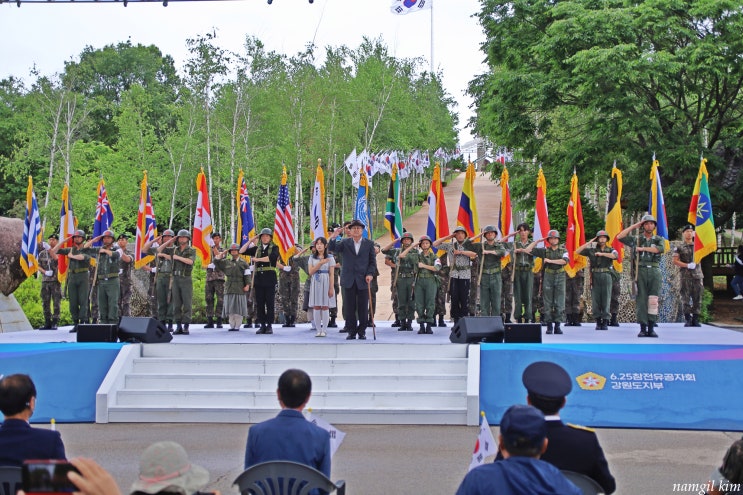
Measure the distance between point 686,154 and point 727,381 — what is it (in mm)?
12602

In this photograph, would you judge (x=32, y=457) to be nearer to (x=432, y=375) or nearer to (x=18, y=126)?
(x=432, y=375)

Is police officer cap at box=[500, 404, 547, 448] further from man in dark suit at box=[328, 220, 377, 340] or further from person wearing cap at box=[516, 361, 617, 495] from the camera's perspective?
man in dark suit at box=[328, 220, 377, 340]

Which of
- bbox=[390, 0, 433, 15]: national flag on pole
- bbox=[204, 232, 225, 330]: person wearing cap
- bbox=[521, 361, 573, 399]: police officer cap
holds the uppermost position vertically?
bbox=[390, 0, 433, 15]: national flag on pole

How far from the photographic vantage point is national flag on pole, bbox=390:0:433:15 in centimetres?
1930

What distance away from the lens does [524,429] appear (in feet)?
12.5

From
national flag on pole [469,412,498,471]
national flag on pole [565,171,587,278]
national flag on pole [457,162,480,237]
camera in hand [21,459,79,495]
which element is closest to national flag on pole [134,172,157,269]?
national flag on pole [457,162,480,237]

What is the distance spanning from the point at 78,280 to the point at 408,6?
889 centimetres

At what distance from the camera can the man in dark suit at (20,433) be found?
4.54 m

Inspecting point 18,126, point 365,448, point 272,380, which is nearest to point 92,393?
point 272,380

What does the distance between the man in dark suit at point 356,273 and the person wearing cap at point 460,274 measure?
1607mm

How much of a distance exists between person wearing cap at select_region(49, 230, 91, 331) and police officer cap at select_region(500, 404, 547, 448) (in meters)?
13.3

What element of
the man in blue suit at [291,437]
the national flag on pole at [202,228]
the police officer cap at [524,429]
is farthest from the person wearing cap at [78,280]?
the police officer cap at [524,429]

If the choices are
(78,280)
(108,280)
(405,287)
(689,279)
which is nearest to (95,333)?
(108,280)

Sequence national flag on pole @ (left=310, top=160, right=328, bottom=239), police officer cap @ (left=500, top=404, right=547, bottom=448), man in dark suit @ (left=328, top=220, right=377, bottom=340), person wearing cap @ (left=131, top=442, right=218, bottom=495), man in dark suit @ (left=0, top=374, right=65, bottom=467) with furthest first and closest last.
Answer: national flag on pole @ (left=310, top=160, right=328, bottom=239) → man in dark suit @ (left=328, top=220, right=377, bottom=340) → man in dark suit @ (left=0, top=374, right=65, bottom=467) → police officer cap @ (left=500, top=404, right=547, bottom=448) → person wearing cap @ (left=131, top=442, right=218, bottom=495)
